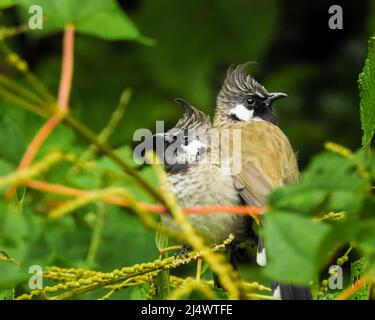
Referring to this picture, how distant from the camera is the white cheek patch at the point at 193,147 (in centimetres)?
284

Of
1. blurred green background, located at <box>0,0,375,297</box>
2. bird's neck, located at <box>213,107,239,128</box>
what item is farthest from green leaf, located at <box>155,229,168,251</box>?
blurred green background, located at <box>0,0,375,297</box>

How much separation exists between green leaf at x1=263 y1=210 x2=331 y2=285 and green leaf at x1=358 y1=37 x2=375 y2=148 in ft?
1.88

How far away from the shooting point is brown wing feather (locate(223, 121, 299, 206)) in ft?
9.29

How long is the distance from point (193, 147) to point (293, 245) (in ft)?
6.04

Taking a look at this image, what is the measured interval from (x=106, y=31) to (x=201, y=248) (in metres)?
1.38

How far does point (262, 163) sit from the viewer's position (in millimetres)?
3023

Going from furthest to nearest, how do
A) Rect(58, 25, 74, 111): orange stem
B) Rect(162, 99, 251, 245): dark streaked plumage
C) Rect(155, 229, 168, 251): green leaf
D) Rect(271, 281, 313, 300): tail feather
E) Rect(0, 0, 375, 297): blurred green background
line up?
Rect(0, 0, 375, 297): blurred green background, Rect(162, 99, 251, 245): dark streaked plumage, Rect(155, 229, 168, 251): green leaf, Rect(271, 281, 313, 300): tail feather, Rect(58, 25, 74, 111): orange stem

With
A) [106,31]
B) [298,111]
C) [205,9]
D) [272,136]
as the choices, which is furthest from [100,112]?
[106,31]

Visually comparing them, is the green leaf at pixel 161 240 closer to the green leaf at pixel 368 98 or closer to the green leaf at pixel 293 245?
the green leaf at pixel 368 98

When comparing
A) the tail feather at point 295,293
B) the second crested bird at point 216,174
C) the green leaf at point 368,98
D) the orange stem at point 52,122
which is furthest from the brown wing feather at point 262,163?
the orange stem at point 52,122

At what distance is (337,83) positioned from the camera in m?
5.74

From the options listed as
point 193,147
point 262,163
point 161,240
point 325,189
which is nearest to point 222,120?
point 262,163

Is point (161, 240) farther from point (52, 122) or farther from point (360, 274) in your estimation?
point (52, 122)

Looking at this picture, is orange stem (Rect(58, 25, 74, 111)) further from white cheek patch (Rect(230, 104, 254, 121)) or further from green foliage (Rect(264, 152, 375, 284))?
white cheek patch (Rect(230, 104, 254, 121))
